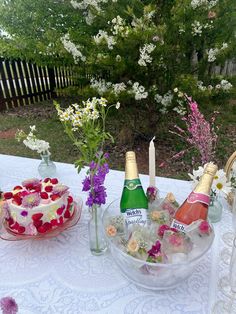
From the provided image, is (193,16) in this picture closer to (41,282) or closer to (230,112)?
(230,112)

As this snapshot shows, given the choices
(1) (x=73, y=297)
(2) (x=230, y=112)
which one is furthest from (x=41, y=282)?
(2) (x=230, y=112)

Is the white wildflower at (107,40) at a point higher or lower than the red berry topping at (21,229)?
higher

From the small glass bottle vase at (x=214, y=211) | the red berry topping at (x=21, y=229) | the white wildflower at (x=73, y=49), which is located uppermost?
the white wildflower at (x=73, y=49)

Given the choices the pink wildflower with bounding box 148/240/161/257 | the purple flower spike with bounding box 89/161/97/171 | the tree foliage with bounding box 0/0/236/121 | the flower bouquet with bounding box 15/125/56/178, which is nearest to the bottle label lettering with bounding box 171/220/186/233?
the pink wildflower with bounding box 148/240/161/257

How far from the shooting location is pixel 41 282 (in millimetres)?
675

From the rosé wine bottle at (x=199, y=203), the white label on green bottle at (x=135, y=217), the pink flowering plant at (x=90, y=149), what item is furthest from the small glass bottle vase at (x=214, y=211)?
the pink flowering plant at (x=90, y=149)

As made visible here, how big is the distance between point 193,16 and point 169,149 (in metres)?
1.39

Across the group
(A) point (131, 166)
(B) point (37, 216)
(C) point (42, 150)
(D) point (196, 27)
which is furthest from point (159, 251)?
(D) point (196, 27)

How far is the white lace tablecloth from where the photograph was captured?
1.99 feet

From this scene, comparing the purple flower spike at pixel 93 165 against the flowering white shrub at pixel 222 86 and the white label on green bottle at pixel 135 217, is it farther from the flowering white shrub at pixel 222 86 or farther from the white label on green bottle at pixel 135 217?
the flowering white shrub at pixel 222 86

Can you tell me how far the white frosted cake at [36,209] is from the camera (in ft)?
2.44

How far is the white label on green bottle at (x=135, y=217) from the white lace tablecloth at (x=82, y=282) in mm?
116

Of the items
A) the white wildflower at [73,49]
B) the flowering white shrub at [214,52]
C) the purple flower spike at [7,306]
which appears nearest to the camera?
the purple flower spike at [7,306]

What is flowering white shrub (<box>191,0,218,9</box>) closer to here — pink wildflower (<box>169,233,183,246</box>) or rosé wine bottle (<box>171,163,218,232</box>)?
rosé wine bottle (<box>171,163,218,232</box>)
